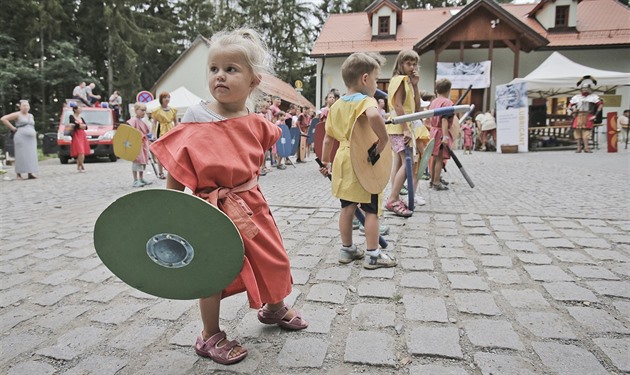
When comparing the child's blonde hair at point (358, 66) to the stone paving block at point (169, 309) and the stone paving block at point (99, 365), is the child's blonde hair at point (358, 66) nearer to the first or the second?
the stone paving block at point (169, 309)

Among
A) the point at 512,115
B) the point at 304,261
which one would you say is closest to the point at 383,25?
the point at 512,115

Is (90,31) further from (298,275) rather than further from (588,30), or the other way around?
(298,275)

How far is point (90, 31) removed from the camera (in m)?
31.8

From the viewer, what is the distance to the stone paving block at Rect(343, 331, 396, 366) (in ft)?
6.08

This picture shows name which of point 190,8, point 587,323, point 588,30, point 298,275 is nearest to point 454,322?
point 587,323

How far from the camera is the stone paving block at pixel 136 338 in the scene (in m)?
2.03


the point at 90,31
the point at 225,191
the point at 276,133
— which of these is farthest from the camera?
the point at 90,31

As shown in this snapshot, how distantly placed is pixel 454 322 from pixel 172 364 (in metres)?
1.40

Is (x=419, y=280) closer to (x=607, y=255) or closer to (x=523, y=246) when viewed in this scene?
(x=523, y=246)

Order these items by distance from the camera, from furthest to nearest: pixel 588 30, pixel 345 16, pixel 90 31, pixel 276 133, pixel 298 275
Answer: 1. pixel 90 31
2. pixel 345 16
3. pixel 588 30
4. pixel 298 275
5. pixel 276 133

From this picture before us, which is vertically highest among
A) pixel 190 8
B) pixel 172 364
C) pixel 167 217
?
pixel 190 8

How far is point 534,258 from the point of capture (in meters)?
3.19

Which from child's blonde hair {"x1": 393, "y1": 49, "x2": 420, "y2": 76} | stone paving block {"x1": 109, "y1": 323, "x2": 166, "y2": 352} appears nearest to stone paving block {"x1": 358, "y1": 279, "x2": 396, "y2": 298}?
stone paving block {"x1": 109, "y1": 323, "x2": 166, "y2": 352}

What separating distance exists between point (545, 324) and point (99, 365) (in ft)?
A: 7.09
